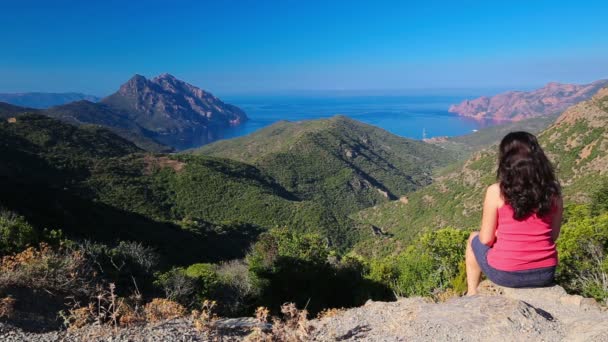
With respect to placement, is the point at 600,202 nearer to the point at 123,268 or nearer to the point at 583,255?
the point at 583,255

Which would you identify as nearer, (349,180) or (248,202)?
(248,202)

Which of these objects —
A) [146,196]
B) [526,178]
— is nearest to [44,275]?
[526,178]

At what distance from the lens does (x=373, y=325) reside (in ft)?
16.6

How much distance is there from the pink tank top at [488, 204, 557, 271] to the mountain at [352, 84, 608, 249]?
37923 millimetres

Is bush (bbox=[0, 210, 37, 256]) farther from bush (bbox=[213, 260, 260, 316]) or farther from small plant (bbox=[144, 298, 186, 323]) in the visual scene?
small plant (bbox=[144, 298, 186, 323])

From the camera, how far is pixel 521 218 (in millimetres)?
4016

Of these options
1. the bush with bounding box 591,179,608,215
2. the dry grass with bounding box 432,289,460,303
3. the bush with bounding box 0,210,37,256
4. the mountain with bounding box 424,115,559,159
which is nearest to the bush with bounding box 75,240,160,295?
the bush with bounding box 0,210,37,256

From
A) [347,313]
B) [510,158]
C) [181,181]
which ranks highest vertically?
[510,158]

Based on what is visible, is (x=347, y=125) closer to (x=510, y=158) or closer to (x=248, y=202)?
(x=248, y=202)

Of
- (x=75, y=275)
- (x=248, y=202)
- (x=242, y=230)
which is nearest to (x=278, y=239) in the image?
(x=75, y=275)

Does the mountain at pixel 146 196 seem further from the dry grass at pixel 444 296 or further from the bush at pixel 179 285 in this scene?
the dry grass at pixel 444 296

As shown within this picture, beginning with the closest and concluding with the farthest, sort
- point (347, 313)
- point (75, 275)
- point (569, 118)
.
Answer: point (347, 313) → point (75, 275) → point (569, 118)

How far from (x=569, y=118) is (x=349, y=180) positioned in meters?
53.6

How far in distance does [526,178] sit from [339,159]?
11218cm
